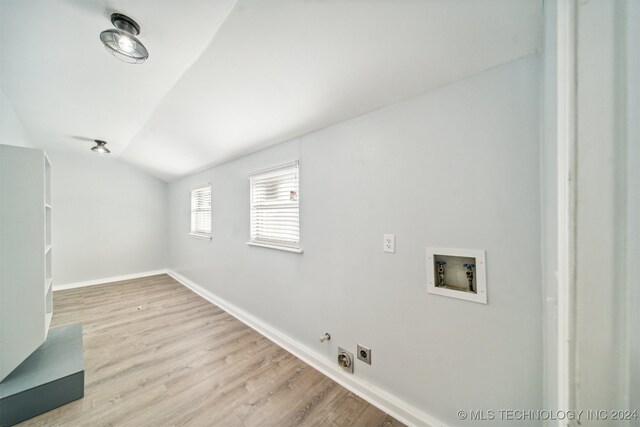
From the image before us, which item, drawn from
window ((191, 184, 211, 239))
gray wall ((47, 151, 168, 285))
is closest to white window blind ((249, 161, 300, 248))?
window ((191, 184, 211, 239))

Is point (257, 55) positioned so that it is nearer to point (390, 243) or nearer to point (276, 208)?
point (276, 208)

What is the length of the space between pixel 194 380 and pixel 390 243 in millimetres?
1933

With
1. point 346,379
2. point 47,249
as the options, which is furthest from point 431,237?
point 47,249

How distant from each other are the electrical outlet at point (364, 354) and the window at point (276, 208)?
921 mm

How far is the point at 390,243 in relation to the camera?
1.47 m

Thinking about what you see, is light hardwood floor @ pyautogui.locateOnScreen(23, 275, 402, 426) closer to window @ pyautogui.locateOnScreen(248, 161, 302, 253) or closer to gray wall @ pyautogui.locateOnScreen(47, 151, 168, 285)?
window @ pyautogui.locateOnScreen(248, 161, 302, 253)

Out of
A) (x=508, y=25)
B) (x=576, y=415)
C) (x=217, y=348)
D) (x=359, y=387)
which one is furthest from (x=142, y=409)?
(x=508, y=25)

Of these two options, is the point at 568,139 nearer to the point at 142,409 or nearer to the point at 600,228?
the point at 600,228

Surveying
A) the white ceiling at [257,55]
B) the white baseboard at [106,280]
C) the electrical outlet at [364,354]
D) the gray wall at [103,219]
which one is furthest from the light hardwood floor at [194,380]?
the white ceiling at [257,55]

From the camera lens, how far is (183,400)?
160cm

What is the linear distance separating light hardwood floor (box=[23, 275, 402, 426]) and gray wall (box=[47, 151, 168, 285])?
61.9 inches

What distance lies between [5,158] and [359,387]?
2.85 metres

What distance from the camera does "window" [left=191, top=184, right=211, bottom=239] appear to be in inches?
147

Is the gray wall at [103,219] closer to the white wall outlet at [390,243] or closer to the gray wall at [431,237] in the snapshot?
the gray wall at [431,237]
